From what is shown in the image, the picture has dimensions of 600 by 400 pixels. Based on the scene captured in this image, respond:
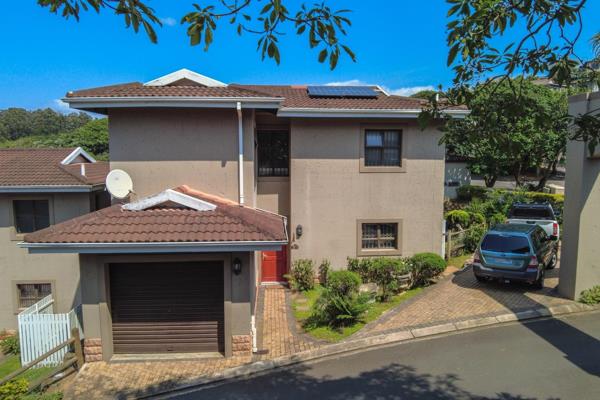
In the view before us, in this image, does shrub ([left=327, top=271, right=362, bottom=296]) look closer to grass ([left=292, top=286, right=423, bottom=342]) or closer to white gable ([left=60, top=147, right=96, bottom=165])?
grass ([left=292, top=286, right=423, bottom=342])

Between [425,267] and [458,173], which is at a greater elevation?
[458,173]

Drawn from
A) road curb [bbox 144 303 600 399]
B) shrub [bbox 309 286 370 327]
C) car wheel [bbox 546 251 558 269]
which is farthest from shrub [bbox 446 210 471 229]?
shrub [bbox 309 286 370 327]

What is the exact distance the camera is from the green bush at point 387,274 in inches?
469

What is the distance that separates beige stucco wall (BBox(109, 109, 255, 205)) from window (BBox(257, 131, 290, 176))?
3071mm

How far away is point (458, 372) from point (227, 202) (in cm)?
698

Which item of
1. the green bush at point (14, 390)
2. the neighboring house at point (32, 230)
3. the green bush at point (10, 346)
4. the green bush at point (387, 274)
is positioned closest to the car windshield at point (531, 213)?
the green bush at point (387, 274)

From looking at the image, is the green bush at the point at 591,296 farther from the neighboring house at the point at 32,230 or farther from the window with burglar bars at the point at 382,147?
the neighboring house at the point at 32,230

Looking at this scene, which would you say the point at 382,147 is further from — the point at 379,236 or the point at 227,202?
the point at 227,202

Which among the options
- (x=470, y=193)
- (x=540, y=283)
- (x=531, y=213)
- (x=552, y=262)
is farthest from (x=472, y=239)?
(x=470, y=193)

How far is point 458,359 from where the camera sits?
26.5ft

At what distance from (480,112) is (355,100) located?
32.7ft

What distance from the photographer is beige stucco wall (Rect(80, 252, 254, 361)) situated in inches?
339

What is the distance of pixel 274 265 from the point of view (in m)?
14.5

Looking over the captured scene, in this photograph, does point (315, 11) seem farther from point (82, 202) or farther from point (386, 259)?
point (82, 202)
